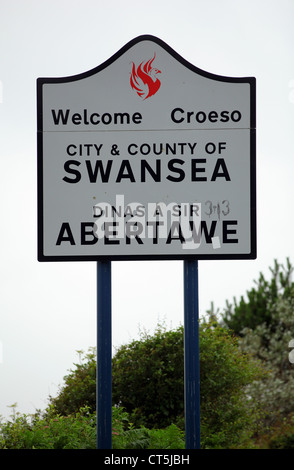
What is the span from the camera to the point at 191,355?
5047 millimetres

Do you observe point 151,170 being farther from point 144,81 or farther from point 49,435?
point 49,435

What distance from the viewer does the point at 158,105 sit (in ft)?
17.3

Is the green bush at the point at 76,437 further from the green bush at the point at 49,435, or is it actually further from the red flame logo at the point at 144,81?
the red flame logo at the point at 144,81

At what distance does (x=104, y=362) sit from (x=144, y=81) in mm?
2747

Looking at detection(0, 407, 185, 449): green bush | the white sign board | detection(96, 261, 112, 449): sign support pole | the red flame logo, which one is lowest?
detection(0, 407, 185, 449): green bush

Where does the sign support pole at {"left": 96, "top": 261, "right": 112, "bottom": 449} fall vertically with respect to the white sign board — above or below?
below

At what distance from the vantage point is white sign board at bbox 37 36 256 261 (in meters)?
5.19

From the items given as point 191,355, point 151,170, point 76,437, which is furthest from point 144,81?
point 76,437

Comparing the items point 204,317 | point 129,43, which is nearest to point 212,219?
point 129,43

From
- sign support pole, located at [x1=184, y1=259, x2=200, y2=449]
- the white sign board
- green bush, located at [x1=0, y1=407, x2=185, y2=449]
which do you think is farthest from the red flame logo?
green bush, located at [x1=0, y1=407, x2=185, y2=449]

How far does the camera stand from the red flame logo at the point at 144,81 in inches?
207

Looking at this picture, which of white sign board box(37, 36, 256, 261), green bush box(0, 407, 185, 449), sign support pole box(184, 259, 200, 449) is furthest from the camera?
green bush box(0, 407, 185, 449)

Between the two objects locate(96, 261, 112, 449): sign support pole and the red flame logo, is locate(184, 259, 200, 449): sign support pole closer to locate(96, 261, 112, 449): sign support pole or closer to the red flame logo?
locate(96, 261, 112, 449): sign support pole

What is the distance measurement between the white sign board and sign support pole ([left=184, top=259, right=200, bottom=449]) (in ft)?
0.79
